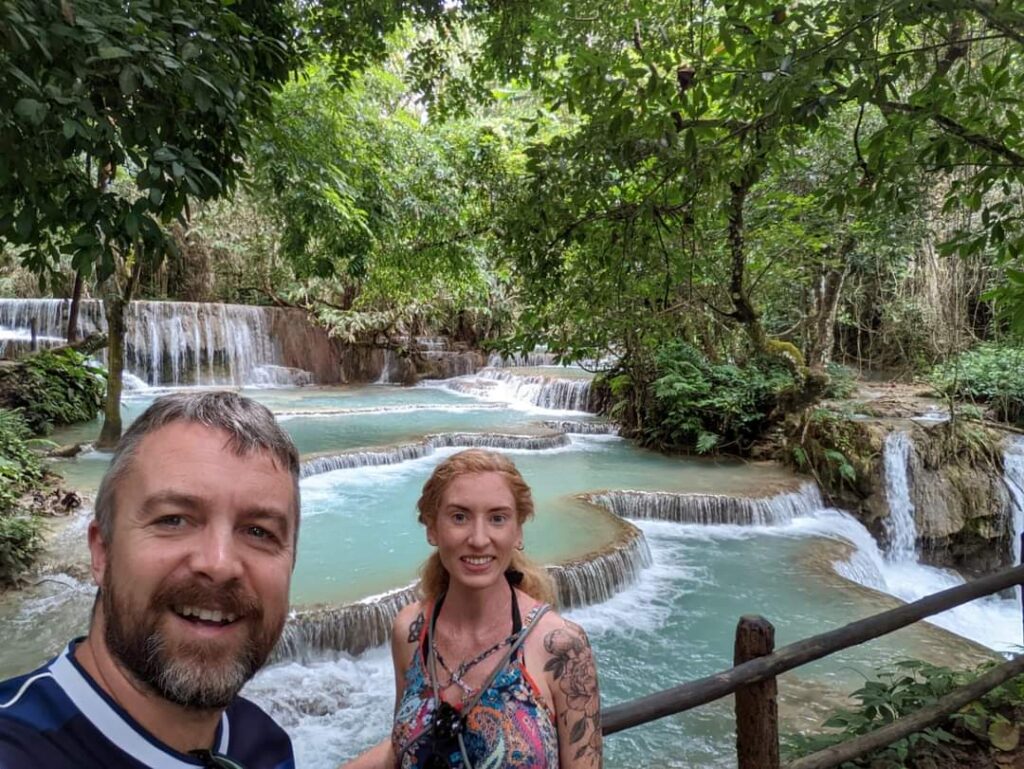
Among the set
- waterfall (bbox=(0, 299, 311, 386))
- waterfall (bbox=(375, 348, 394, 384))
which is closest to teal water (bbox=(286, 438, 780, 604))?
waterfall (bbox=(0, 299, 311, 386))

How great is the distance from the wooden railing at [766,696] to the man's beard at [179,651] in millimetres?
1428

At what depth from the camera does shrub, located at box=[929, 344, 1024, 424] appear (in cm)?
1243

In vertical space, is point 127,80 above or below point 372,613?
above

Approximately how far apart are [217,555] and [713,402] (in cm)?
1153

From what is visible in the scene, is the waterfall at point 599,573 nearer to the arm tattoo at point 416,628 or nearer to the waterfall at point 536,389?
the arm tattoo at point 416,628

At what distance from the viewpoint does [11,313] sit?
17.4m

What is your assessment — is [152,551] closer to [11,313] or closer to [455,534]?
[455,534]

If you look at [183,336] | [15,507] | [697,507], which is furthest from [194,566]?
[183,336]

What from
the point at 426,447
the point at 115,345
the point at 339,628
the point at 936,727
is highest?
the point at 115,345

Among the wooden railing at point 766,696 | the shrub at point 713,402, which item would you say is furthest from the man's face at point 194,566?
the shrub at point 713,402

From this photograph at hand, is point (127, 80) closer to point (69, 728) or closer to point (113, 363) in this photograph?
point (69, 728)

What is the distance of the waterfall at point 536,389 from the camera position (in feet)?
55.0

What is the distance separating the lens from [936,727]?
309 centimetres

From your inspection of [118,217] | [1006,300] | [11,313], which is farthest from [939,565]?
[11,313]
